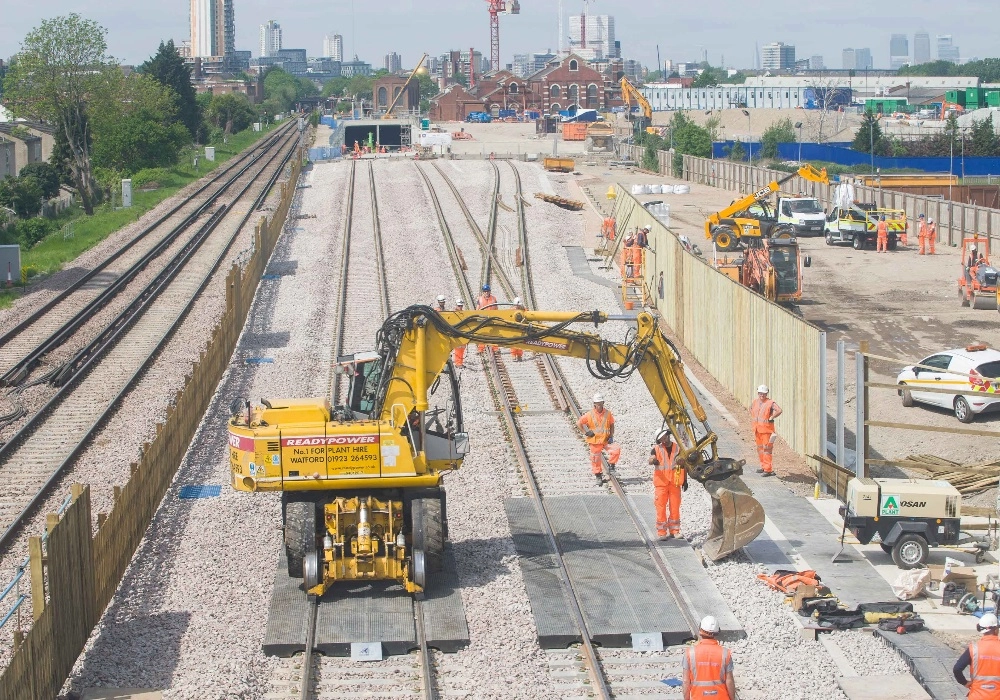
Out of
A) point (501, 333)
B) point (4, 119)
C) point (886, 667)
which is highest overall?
point (4, 119)

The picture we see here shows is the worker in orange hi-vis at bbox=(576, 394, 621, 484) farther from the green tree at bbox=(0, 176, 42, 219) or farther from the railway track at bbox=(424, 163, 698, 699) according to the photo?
the green tree at bbox=(0, 176, 42, 219)

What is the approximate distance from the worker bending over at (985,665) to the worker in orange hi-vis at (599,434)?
8.54 meters

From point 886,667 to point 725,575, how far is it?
282 cm

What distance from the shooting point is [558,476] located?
1894 centimetres

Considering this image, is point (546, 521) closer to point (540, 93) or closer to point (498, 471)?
point (498, 471)

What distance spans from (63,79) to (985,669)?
199ft

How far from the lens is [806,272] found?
131 ft

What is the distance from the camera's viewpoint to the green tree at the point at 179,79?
10544 cm

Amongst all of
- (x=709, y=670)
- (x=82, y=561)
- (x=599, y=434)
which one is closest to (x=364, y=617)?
(x=82, y=561)

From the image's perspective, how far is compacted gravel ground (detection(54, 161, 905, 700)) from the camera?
40.1 feet

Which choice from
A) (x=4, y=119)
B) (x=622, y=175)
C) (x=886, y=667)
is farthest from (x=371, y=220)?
(x=4, y=119)

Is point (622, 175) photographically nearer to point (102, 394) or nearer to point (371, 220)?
point (371, 220)

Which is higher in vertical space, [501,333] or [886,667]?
[501,333]

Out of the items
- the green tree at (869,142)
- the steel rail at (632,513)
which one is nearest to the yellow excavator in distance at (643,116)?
the green tree at (869,142)
